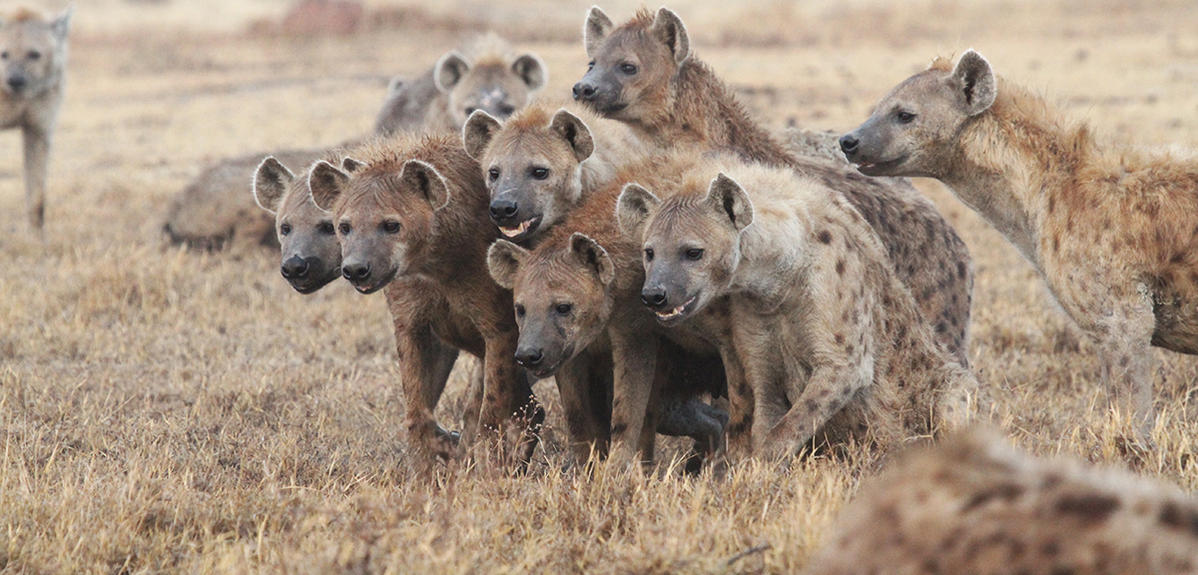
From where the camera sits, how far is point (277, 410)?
532cm

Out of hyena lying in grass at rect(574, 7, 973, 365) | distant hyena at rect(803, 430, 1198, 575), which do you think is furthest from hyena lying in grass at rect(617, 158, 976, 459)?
distant hyena at rect(803, 430, 1198, 575)

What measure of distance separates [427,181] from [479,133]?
1.52ft

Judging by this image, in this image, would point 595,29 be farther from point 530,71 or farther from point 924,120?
point 530,71

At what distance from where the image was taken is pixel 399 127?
8.88 meters

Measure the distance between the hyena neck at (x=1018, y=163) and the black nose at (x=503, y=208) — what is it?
1.63 m

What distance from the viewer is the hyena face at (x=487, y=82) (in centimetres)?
873

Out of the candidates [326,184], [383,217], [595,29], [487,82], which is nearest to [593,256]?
[383,217]

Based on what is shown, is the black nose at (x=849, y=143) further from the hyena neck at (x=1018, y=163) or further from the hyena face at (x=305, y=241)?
the hyena face at (x=305, y=241)

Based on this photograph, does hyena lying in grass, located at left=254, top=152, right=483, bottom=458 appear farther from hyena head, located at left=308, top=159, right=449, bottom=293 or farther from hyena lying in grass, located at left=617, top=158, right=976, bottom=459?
hyena lying in grass, located at left=617, top=158, right=976, bottom=459

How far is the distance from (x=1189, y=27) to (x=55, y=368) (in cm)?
1887

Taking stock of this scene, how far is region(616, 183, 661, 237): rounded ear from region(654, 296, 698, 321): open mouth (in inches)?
14.9

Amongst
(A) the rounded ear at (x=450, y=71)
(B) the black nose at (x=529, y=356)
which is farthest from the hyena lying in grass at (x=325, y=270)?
(A) the rounded ear at (x=450, y=71)

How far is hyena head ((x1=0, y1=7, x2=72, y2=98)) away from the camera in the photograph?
9.72 meters

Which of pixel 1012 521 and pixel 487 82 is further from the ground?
pixel 487 82
